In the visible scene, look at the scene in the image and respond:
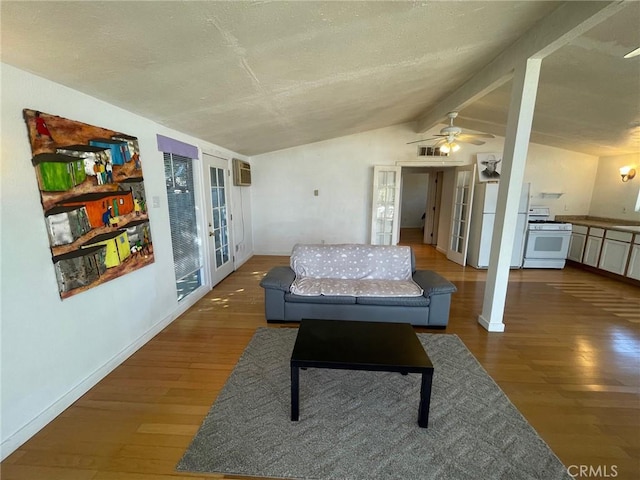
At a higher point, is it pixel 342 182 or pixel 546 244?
pixel 342 182

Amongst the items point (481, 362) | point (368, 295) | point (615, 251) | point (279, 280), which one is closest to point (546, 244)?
point (615, 251)

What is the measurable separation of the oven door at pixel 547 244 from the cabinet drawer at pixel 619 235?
0.52 meters

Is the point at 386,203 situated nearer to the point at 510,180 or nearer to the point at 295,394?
the point at 510,180

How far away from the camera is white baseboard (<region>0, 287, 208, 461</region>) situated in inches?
60.2

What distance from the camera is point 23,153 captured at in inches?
61.0

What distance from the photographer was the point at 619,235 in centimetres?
435

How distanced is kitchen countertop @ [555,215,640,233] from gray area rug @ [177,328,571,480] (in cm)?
436

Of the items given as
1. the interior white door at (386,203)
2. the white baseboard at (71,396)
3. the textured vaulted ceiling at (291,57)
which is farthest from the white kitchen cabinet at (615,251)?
the white baseboard at (71,396)

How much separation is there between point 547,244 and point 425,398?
197 inches

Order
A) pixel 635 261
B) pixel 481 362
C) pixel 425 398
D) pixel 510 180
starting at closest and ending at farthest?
pixel 425 398 < pixel 481 362 < pixel 510 180 < pixel 635 261

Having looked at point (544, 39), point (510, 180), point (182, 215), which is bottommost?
point (182, 215)

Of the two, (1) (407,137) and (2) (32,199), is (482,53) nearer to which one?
(1) (407,137)

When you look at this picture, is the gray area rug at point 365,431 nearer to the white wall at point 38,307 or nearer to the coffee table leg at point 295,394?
the coffee table leg at point 295,394

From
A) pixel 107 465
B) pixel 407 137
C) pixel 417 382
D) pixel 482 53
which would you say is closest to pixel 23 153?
pixel 107 465
